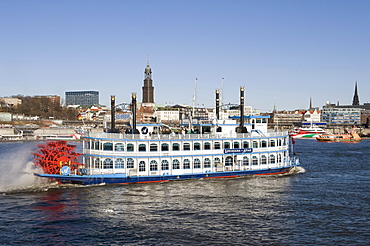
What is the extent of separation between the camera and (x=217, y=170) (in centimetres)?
4925

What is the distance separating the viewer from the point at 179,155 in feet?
155

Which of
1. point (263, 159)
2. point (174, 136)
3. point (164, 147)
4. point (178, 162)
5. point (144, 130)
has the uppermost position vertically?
point (144, 130)

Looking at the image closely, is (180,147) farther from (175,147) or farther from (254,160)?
(254,160)

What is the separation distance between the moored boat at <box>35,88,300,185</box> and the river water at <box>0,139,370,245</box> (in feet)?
3.97

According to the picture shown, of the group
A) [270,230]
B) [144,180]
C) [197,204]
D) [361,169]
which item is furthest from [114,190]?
[361,169]

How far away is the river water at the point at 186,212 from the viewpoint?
2909cm

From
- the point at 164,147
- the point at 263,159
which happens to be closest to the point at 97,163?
the point at 164,147

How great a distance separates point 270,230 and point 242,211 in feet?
16.0

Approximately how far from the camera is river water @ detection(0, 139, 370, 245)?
29094 millimetres

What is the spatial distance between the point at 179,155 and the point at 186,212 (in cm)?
1281

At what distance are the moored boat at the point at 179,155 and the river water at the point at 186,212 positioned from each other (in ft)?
3.97

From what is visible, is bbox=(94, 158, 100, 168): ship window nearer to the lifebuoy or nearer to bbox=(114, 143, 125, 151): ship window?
bbox=(114, 143, 125, 151): ship window

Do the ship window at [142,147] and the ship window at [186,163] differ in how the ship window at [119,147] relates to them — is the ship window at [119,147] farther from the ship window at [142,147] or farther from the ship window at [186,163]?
the ship window at [186,163]

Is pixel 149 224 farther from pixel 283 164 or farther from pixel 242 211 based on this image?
pixel 283 164
